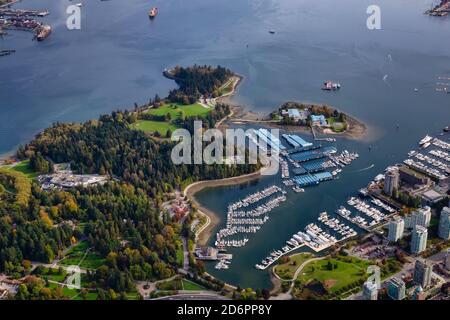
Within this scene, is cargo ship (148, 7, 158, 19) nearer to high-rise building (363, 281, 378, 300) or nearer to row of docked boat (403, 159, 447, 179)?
row of docked boat (403, 159, 447, 179)

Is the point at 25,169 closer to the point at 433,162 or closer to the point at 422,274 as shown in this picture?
the point at 422,274

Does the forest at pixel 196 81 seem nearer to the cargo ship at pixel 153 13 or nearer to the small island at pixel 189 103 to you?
the small island at pixel 189 103

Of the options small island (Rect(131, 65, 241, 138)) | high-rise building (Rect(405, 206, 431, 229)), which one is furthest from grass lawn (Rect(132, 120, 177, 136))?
high-rise building (Rect(405, 206, 431, 229))

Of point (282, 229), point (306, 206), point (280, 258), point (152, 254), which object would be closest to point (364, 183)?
point (306, 206)

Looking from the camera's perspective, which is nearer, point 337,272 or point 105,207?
point 337,272

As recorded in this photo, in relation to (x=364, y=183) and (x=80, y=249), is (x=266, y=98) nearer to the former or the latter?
(x=364, y=183)

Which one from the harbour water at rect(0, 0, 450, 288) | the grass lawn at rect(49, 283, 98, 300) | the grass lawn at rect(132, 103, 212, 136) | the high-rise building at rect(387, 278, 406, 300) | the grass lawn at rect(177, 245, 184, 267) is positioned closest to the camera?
the high-rise building at rect(387, 278, 406, 300)

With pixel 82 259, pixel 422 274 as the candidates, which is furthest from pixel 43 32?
pixel 422 274
